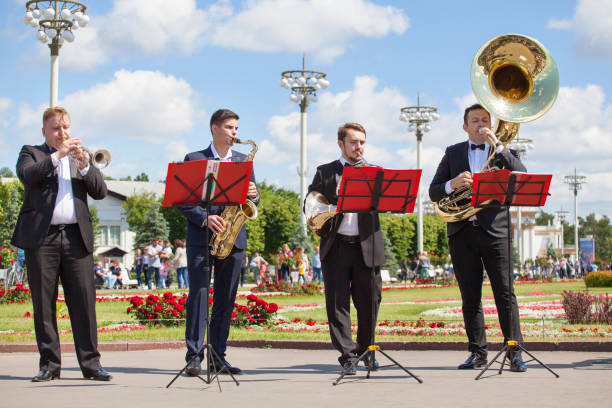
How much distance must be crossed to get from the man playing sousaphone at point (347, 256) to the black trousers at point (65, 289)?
2.15 m

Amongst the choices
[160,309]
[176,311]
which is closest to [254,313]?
[176,311]

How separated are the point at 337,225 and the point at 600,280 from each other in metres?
30.3

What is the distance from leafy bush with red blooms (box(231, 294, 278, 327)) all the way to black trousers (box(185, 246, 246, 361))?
4.60 meters

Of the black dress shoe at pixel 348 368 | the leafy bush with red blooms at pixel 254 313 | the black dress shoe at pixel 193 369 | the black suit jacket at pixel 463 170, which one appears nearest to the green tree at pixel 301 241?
the leafy bush with red blooms at pixel 254 313

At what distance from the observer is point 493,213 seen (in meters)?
7.52

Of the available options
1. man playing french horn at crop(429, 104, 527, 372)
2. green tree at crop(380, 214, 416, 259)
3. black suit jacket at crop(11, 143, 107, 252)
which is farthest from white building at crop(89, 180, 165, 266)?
man playing french horn at crop(429, 104, 527, 372)

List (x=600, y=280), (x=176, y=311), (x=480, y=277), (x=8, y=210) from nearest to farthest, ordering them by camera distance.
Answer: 1. (x=480, y=277)
2. (x=176, y=311)
3. (x=600, y=280)
4. (x=8, y=210)

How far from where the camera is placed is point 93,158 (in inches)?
270

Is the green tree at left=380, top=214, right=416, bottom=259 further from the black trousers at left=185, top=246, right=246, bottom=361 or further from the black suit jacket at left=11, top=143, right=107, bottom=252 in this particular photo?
the black suit jacket at left=11, top=143, right=107, bottom=252

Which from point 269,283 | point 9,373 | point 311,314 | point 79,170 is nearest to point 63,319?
point 311,314

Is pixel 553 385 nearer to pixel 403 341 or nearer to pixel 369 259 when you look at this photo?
pixel 369 259

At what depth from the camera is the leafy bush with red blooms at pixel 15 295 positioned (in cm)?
1859

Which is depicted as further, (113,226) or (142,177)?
(142,177)

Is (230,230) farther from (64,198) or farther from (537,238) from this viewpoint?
(537,238)
